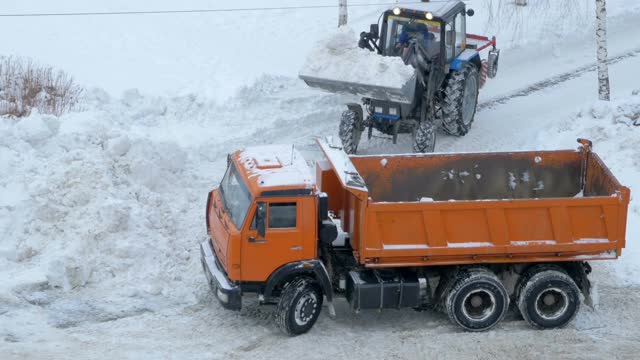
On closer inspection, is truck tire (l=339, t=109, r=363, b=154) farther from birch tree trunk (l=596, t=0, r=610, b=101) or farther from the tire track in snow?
birch tree trunk (l=596, t=0, r=610, b=101)

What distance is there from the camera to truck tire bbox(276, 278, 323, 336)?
35.4ft

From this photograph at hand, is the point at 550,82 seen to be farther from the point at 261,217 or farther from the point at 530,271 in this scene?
the point at 261,217

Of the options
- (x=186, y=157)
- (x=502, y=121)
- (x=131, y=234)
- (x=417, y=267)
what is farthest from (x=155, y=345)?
(x=502, y=121)

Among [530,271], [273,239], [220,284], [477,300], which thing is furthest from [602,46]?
[220,284]

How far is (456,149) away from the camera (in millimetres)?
16953

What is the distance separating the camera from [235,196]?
1114cm

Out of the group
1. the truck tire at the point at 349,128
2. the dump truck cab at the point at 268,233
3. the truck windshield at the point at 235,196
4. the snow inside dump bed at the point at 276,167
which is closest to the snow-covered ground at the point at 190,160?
the dump truck cab at the point at 268,233

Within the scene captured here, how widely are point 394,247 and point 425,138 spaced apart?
17.5ft

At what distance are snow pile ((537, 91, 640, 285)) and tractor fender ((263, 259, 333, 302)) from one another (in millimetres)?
5134

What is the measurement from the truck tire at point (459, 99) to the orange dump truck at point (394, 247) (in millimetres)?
5007

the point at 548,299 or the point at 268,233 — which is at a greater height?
the point at 268,233

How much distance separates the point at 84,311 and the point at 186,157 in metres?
4.86

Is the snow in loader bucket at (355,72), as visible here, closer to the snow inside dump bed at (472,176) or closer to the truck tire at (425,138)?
the truck tire at (425,138)

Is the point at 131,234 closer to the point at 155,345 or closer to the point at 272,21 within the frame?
the point at 155,345
